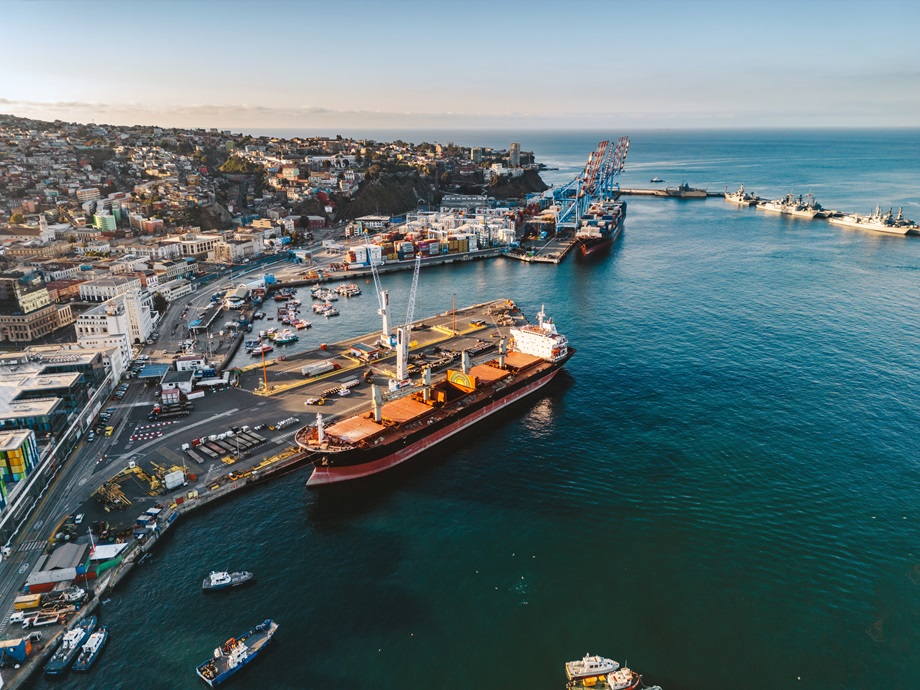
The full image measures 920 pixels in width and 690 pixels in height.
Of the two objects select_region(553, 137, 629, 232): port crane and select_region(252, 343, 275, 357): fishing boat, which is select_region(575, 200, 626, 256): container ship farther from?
select_region(252, 343, 275, 357): fishing boat

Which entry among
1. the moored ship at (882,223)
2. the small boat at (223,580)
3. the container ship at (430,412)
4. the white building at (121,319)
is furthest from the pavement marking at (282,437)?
the moored ship at (882,223)

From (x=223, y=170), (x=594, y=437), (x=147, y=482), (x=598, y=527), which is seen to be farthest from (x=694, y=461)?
(x=223, y=170)

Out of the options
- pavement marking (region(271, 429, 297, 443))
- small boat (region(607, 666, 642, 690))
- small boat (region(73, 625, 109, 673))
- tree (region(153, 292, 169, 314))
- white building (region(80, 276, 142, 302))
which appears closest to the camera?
small boat (region(607, 666, 642, 690))

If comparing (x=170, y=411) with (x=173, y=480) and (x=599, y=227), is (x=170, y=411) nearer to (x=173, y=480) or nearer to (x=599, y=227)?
(x=173, y=480)

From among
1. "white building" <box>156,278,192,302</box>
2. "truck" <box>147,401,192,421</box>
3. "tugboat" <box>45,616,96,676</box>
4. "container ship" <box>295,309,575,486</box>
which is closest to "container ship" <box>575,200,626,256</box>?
"container ship" <box>295,309,575,486</box>

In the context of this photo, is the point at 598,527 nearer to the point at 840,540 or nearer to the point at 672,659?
the point at 672,659
